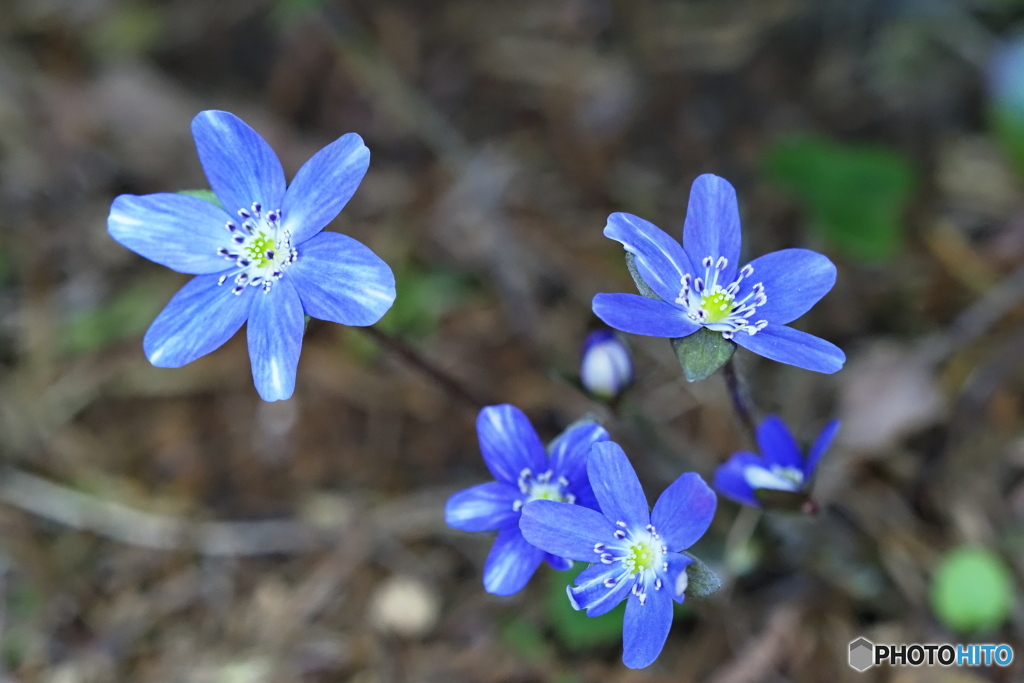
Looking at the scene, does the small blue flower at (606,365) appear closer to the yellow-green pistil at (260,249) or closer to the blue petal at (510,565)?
the blue petal at (510,565)

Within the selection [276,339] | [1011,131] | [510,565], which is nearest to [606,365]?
[510,565]

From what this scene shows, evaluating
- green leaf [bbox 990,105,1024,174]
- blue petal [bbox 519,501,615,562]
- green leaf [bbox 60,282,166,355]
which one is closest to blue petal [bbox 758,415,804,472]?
blue petal [bbox 519,501,615,562]

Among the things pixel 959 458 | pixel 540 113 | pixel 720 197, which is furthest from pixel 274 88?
pixel 959 458

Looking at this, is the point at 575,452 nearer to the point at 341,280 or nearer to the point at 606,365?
the point at 606,365

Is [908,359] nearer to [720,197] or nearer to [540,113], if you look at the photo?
[720,197]

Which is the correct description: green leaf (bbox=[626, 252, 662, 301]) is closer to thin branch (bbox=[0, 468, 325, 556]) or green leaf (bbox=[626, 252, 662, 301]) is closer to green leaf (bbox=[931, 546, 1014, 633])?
green leaf (bbox=[931, 546, 1014, 633])
